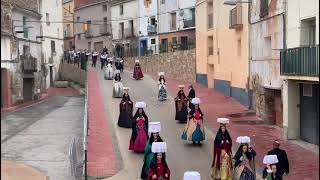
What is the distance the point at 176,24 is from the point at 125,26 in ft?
33.6

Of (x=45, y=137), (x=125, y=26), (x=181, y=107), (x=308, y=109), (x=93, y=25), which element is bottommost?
(x=45, y=137)

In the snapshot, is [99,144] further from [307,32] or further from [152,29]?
[152,29]

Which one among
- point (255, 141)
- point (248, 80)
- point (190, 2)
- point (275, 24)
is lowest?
point (255, 141)

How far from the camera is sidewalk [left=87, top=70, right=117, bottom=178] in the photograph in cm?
1410

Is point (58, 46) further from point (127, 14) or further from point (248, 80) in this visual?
point (248, 80)

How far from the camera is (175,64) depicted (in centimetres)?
3672

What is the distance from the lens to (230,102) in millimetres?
25781

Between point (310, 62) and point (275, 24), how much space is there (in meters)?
4.97

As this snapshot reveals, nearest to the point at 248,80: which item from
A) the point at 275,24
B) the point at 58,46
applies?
the point at 275,24

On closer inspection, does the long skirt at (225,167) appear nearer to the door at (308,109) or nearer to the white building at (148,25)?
the door at (308,109)

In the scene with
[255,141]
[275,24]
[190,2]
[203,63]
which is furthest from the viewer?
[190,2]

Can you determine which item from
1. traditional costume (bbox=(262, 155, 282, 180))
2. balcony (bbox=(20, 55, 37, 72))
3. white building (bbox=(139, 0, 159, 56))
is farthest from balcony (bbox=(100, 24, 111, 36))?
traditional costume (bbox=(262, 155, 282, 180))

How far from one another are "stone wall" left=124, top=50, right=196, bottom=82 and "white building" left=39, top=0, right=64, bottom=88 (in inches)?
A: 393

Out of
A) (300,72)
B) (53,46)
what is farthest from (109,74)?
(300,72)
